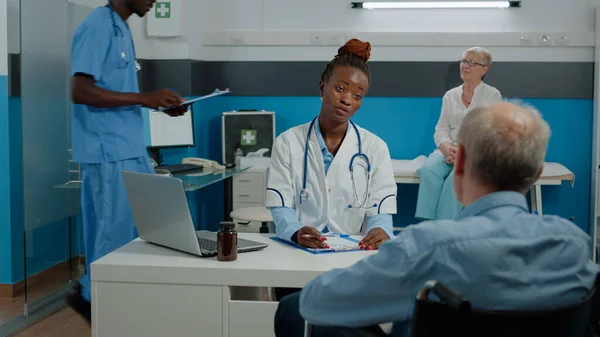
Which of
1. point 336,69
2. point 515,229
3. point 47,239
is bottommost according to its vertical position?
point 47,239

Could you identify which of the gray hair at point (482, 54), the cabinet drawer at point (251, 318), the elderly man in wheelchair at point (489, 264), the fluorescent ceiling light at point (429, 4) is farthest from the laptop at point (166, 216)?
the fluorescent ceiling light at point (429, 4)

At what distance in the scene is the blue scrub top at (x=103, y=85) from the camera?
2.94 metres

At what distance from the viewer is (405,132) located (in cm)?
595

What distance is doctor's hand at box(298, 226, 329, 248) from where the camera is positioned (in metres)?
2.16

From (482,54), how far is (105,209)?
329 centimetres

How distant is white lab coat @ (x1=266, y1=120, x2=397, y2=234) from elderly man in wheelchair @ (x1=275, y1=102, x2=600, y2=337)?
3.80ft

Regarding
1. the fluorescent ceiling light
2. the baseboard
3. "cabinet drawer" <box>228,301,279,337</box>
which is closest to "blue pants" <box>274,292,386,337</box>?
"cabinet drawer" <box>228,301,279,337</box>

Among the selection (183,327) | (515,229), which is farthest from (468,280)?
(183,327)

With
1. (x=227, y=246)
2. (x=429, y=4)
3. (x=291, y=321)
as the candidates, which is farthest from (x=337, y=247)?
(x=429, y=4)

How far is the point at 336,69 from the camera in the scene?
2.63 meters

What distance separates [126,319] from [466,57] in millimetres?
3963

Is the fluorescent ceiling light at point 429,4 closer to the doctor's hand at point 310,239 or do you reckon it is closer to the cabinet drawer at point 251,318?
the doctor's hand at point 310,239

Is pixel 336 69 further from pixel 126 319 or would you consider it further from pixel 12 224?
pixel 12 224

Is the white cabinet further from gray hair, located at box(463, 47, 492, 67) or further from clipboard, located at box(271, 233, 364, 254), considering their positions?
clipboard, located at box(271, 233, 364, 254)
